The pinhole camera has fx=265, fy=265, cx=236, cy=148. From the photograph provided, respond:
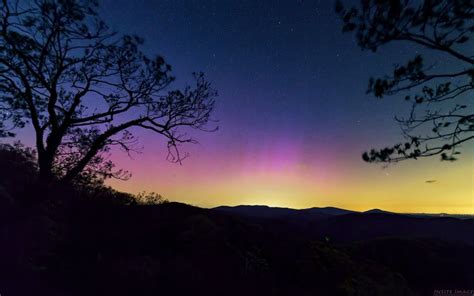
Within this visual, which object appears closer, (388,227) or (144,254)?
(144,254)

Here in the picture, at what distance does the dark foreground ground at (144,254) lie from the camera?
6.28m

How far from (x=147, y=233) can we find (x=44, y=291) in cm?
362

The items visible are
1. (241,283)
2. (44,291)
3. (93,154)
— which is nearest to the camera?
(44,291)

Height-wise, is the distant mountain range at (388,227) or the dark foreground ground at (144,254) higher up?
the distant mountain range at (388,227)

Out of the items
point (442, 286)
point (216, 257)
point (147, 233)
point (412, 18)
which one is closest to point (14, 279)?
point (147, 233)

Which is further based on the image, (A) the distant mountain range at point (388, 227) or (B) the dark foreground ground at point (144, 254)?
(A) the distant mountain range at point (388, 227)

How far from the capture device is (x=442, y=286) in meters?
61.2

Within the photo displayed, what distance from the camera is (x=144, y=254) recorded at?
771cm

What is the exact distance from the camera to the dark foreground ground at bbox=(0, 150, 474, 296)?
628 centimetres

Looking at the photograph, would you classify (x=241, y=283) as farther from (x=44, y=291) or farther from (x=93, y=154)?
(x=93, y=154)

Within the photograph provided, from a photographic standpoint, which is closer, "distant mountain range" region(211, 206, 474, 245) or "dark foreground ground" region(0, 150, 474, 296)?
→ "dark foreground ground" region(0, 150, 474, 296)

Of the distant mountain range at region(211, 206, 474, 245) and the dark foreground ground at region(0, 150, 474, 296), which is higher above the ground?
the distant mountain range at region(211, 206, 474, 245)

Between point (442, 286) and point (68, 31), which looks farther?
point (442, 286)

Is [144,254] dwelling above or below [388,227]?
below
